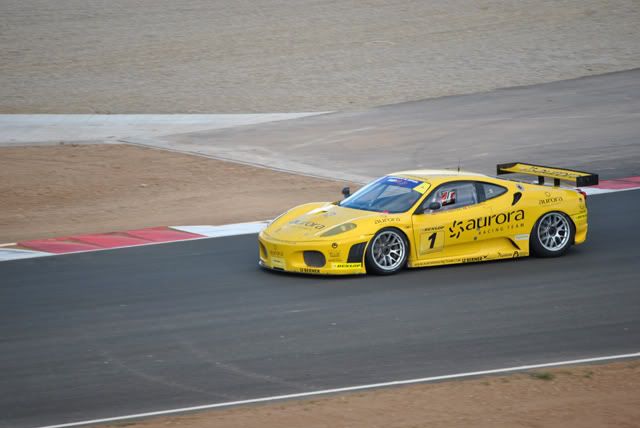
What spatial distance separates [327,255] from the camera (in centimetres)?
1300

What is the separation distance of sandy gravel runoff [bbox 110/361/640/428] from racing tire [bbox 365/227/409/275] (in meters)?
3.90

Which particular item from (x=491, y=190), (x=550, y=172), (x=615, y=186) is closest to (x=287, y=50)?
(x=615, y=186)

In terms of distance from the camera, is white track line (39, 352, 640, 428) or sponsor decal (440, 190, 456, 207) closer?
white track line (39, 352, 640, 428)

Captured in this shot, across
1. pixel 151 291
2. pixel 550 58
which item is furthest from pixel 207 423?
pixel 550 58

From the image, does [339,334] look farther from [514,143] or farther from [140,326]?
[514,143]

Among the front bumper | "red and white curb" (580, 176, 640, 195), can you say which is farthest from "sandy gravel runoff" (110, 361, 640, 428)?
"red and white curb" (580, 176, 640, 195)

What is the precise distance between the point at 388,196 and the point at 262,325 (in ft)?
10.9

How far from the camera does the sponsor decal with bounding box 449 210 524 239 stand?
13477mm

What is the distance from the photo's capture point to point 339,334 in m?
10.9

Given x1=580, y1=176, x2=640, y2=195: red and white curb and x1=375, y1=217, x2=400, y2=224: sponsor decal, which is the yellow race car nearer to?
x1=375, y1=217, x2=400, y2=224: sponsor decal

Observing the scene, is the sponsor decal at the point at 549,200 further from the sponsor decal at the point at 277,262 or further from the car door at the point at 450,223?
the sponsor decal at the point at 277,262

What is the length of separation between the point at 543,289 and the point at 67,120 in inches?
786

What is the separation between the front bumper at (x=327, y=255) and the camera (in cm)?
1295

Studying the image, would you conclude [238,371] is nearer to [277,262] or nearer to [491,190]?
[277,262]
